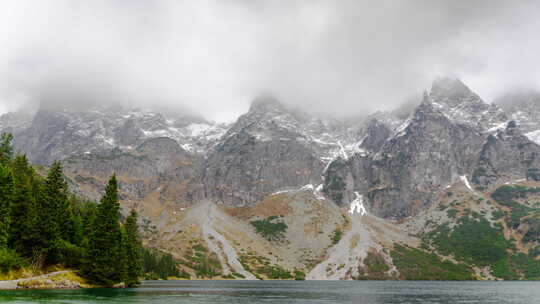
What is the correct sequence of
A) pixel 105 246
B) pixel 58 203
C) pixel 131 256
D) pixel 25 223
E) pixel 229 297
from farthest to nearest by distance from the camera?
pixel 131 256 < pixel 229 297 < pixel 105 246 < pixel 58 203 < pixel 25 223

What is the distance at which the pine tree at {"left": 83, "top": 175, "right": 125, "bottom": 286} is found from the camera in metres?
99.9

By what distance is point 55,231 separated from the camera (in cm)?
9400

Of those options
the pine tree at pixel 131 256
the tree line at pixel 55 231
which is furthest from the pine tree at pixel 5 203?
the pine tree at pixel 131 256

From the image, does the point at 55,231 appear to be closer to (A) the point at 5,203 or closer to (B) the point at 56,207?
(B) the point at 56,207

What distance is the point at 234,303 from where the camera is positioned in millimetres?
84000

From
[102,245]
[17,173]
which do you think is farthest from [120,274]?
[17,173]

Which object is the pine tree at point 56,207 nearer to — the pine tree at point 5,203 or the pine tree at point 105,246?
the pine tree at point 105,246

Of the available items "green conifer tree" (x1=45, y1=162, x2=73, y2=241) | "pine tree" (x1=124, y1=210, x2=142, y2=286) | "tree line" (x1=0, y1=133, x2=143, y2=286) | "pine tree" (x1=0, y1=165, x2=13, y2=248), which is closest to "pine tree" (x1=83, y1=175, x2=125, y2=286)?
"tree line" (x1=0, y1=133, x2=143, y2=286)

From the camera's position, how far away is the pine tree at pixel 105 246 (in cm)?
9994

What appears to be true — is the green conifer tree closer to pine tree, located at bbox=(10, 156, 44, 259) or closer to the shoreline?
pine tree, located at bbox=(10, 156, 44, 259)

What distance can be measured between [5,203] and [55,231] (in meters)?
13.3

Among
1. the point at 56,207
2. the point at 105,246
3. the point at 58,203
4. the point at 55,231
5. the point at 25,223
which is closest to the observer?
the point at 25,223

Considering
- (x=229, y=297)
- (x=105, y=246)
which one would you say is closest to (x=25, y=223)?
(x=105, y=246)

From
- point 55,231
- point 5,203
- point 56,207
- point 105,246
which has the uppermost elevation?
point 56,207
